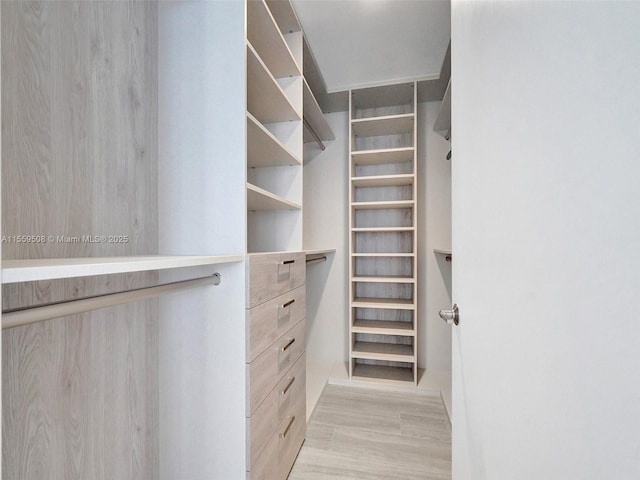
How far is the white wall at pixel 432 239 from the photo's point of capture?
245 centimetres

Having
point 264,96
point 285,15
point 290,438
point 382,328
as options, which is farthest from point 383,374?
point 285,15

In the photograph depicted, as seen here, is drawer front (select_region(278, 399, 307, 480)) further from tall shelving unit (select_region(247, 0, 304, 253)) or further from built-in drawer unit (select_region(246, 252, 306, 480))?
tall shelving unit (select_region(247, 0, 304, 253))

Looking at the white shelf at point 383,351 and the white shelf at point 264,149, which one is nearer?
the white shelf at point 264,149

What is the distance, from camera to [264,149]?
4.77 ft

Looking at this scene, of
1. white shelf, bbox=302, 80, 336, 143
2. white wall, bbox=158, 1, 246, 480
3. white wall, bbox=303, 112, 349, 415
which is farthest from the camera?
white wall, bbox=303, 112, 349, 415

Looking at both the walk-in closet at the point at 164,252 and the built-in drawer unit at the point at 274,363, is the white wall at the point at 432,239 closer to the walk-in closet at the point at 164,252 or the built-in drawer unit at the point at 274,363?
the walk-in closet at the point at 164,252

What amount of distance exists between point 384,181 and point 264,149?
1.23 metres

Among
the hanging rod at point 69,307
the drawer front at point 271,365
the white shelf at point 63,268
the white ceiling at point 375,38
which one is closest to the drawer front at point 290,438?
the drawer front at point 271,365

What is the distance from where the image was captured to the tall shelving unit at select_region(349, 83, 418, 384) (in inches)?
92.2

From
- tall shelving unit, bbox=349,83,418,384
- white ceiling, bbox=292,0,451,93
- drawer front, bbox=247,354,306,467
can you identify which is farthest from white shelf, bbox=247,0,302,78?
drawer front, bbox=247,354,306,467
